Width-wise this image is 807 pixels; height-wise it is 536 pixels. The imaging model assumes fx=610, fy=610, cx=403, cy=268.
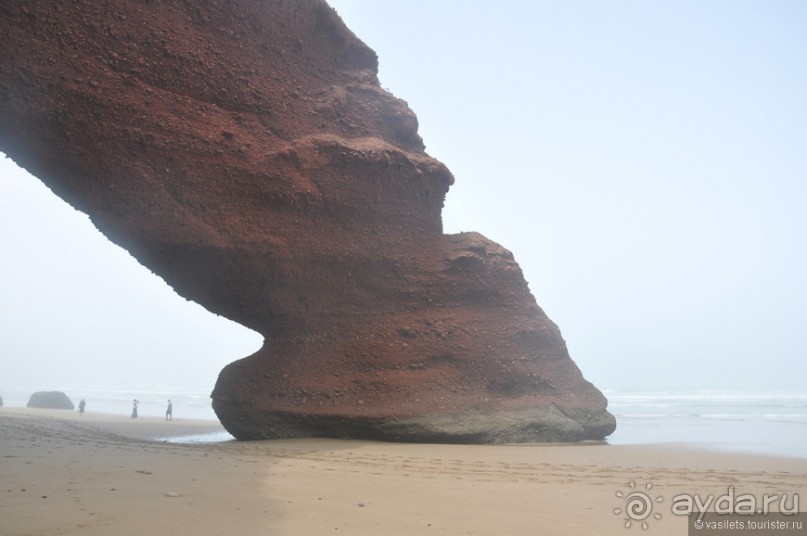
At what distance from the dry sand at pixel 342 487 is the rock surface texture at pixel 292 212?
1989 millimetres

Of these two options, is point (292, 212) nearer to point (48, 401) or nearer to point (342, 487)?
point (342, 487)

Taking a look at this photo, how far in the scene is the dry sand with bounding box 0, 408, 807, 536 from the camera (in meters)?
3.99

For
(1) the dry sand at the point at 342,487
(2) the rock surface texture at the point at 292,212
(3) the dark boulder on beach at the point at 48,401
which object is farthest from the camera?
(3) the dark boulder on beach at the point at 48,401

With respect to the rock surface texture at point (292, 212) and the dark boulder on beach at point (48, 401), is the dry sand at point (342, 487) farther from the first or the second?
the dark boulder on beach at point (48, 401)

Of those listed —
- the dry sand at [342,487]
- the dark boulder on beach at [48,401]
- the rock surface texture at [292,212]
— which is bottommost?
the dark boulder on beach at [48,401]

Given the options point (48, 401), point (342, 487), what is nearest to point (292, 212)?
point (342, 487)

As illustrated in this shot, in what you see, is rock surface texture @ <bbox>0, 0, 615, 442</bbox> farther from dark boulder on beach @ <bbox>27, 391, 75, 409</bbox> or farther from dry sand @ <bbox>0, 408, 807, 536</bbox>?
dark boulder on beach @ <bbox>27, 391, 75, 409</bbox>

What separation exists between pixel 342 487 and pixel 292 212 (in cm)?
650

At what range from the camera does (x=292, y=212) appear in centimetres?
1103

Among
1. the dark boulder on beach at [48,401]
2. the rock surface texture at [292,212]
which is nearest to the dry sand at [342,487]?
the rock surface texture at [292,212]

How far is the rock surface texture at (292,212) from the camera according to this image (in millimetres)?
9289

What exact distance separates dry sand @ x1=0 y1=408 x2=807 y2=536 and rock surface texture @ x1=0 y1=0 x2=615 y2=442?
199 centimetres

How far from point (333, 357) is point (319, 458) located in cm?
363

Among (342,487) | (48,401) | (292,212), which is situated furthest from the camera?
(48,401)
